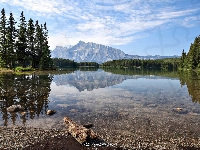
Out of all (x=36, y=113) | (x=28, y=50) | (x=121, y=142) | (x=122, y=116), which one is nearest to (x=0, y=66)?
(x=28, y=50)

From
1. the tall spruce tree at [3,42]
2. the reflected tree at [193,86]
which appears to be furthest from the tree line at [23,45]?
the reflected tree at [193,86]

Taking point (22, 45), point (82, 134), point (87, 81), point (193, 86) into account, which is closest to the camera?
point (82, 134)

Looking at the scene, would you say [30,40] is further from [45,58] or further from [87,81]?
[87,81]

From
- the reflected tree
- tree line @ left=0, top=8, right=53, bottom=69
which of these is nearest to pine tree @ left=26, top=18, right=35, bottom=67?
tree line @ left=0, top=8, right=53, bottom=69

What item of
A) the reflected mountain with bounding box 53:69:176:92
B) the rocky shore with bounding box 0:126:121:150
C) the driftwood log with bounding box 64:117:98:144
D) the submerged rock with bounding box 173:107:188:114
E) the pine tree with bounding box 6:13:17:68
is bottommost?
the submerged rock with bounding box 173:107:188:114

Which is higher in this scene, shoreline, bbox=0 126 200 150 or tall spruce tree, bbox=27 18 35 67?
tall spruce tree, bbox=27 18 35 67

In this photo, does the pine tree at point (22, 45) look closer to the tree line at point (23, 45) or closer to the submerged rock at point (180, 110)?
the tree line at point (23, 45)

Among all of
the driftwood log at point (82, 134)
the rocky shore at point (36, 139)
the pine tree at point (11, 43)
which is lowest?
the rocky shore at point (36, 139)

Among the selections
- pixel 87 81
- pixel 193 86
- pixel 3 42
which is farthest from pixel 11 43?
pixel 193 86

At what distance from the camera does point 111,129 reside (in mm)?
18469

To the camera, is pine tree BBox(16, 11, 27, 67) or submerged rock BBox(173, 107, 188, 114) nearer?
submerged rock BBox(173, 107, 188, 114)

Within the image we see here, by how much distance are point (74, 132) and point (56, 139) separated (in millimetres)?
1682

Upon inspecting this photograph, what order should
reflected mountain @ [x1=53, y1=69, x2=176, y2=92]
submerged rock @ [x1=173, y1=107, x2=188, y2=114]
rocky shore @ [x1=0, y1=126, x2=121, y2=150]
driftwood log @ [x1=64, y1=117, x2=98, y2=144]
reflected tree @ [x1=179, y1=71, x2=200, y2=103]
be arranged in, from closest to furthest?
rocky shore @ [x1=0, y1=126, x2=121, y2=150]
driftwood log @ [x1=64, y1=117, x2=98, y2=144]
submerged rock @ [x1=173, y1=107, x2=188, y2=114]
reflected tree @ [x1=179, y1=71, x2=200, y2=103]
reflected mountain @ [x1=53, y1=69, x2=176, y2=92]

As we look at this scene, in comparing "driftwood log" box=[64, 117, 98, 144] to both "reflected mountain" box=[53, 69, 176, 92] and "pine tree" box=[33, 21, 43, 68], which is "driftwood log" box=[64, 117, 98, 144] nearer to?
"reflected mountain" box=[53, 69, 176, 92]
